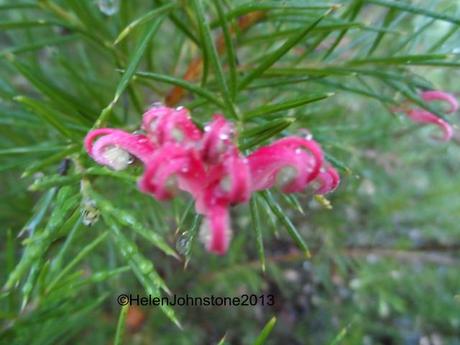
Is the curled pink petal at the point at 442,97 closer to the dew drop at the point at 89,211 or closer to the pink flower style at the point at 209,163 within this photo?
the pink flower style at the point at 209,163

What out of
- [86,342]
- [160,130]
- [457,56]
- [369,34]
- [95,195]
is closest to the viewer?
[160,130]

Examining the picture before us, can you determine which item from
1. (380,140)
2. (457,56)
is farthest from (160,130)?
(380,140)

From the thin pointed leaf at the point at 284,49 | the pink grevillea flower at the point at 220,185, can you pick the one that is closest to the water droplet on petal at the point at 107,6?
the thin pointed leaf at the point at 284,49

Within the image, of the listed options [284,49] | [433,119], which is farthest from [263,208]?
[284,49]

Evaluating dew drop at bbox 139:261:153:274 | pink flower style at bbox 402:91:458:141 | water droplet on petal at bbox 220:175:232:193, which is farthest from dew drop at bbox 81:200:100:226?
pink flower style at bbox 402:91:458:141

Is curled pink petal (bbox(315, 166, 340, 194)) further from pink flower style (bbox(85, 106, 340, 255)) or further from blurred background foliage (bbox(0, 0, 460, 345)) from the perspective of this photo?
blurred background foliage (bbox(0, 0, 460, 345))

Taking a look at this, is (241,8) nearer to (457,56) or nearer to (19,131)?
(457,56)

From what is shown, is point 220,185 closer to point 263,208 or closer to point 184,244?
point 184,244

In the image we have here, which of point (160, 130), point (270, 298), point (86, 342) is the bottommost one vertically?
point (270, 298)
